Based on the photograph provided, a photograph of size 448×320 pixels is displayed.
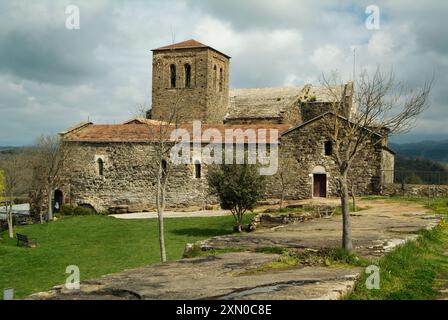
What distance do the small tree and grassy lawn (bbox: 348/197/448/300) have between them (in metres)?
12.7

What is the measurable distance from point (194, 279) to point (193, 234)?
56.1ft

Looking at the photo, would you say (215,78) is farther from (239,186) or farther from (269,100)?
(239,186)

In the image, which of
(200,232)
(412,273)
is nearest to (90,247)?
(200,232)

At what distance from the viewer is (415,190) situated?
29.6 meters

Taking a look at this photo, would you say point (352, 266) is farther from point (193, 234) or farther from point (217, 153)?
point (217, 153)

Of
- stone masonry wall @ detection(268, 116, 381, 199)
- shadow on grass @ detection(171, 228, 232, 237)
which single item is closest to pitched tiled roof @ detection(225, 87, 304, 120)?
stone masonry wall @ detection(268, 116, 381, 199)

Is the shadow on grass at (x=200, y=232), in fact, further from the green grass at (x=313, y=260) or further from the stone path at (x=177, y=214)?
the green grass at (x=313, y=260)

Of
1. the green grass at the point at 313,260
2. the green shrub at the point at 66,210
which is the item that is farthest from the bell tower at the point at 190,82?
the green grass at the point at 313,260

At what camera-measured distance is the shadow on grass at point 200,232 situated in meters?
23.6

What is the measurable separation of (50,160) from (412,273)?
101ft

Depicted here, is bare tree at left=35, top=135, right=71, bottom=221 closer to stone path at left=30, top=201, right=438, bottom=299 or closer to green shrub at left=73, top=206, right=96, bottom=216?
green shrub at left=73, top=206, right=96, bottom=216

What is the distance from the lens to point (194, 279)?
6816 mm
